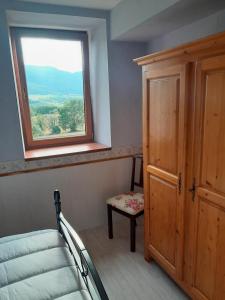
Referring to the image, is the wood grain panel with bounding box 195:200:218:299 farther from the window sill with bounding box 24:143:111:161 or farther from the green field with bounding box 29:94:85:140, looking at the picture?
the green field with bounding box 29:94:85:140

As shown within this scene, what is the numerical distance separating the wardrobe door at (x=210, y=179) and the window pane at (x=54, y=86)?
1793 millimetres

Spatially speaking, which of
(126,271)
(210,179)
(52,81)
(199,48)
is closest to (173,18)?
(199,48)

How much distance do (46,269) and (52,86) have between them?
2.01 meters

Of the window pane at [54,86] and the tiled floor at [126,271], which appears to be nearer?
the tiled floor at [126,271]

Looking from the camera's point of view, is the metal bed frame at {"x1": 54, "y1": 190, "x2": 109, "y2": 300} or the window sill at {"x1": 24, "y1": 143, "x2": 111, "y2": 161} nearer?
the metal bed frame at {"x1": 54, "y1": 190, "x2": 109, "y2": 300}

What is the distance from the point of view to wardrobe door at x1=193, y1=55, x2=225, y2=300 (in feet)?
4.40

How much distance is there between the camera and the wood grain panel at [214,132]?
52.0 inches

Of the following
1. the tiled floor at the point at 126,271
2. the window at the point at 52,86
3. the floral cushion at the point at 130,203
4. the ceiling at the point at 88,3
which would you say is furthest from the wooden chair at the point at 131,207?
the ceiling at the point at 88,3

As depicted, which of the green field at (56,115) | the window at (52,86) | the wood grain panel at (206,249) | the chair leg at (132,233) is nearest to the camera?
the wood grain panel at (206,249)

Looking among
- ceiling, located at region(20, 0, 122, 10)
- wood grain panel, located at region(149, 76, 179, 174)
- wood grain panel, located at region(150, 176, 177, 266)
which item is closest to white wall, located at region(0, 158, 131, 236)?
wood grain panel, located at region(150, 176, 177, 266)

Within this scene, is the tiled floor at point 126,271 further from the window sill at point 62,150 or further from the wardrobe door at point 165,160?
the window sill at point 62,150

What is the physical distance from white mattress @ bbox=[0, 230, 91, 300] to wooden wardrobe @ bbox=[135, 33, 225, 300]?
0.81 metres

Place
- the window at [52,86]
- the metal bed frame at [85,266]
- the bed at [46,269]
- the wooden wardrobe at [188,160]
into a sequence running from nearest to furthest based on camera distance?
the metal bed frame at [85,266] → the bed at [46,269] → the wooden wardrobe at [188,160] → the window at [52,86]

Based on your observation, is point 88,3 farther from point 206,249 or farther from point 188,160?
point 206,249
